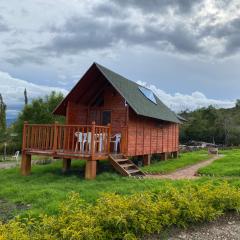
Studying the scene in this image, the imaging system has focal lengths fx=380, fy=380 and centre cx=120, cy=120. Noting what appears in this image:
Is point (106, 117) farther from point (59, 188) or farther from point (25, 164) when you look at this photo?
point (59, 188)

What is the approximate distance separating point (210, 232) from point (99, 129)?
866 cm

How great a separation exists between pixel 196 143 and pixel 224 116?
5061 mm

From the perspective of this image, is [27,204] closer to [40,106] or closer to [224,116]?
[40,106]

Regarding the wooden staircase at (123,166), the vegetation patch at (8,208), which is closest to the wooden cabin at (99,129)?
the wooden staircase at (123,166)

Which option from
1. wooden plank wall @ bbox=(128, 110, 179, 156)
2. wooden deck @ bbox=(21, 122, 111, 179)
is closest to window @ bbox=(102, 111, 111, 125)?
wooden plank wall @ bbox=(128, 110, 179, 156)

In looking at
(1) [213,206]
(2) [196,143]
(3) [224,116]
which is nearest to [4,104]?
(2) [196,143]

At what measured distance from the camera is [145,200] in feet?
21.7

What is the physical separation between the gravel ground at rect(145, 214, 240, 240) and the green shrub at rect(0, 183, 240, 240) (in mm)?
131

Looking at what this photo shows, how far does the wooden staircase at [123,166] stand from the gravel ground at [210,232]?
24.1 ft

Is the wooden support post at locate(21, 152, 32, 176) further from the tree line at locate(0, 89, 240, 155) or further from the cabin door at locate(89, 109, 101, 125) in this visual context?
the tree line at locate(0, 89, 240, 155)

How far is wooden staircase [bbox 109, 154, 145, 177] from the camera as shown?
48.7 feet

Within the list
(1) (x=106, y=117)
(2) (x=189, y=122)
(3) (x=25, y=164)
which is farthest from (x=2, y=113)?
(3) (x=25, y=164)

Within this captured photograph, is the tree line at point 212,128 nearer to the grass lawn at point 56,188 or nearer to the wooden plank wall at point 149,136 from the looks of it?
the wooden plank wall at point 149,136

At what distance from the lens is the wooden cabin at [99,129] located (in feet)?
49.7
